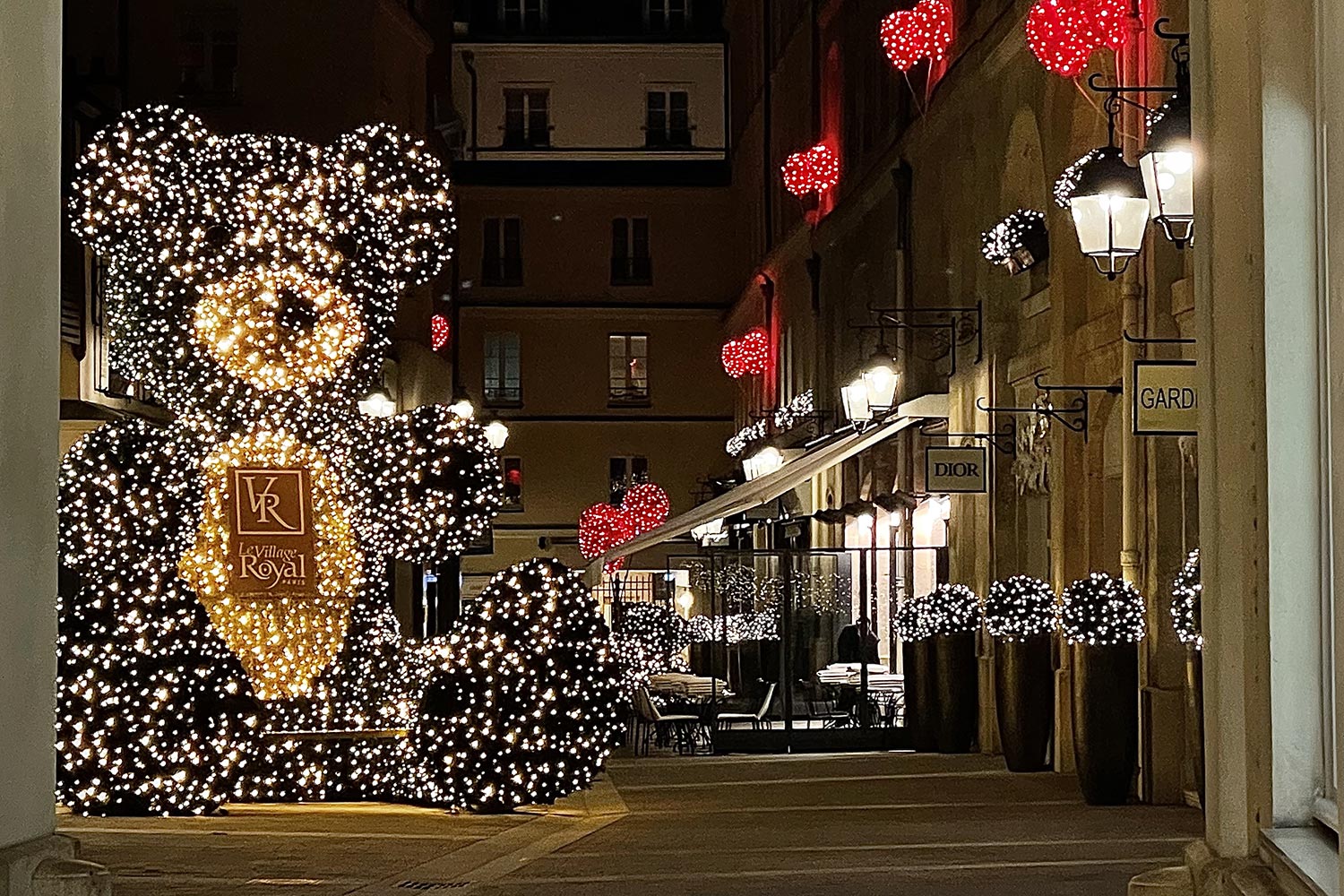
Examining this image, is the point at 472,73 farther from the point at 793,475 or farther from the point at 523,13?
the point at 793,475

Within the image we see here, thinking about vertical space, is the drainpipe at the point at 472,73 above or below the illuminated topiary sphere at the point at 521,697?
above

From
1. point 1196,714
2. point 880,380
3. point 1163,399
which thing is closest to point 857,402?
point 880,380

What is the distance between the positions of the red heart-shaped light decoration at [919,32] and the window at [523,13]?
103 ft

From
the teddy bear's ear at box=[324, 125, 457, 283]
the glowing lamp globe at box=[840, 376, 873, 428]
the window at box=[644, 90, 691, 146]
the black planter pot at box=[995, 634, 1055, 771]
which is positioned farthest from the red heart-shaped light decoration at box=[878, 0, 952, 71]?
the window at box=[644, 90, 691, 146]

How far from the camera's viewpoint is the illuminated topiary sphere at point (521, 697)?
13836mm

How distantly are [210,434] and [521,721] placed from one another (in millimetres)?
3659

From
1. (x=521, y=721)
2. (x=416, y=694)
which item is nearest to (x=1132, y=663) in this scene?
(x=521, y=721)

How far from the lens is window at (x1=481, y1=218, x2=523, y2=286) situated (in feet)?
160

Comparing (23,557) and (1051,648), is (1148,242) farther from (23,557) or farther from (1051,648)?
(23,557)

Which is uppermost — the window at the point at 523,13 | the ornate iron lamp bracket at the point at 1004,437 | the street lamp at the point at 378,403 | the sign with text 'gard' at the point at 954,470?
the window at the point at 523,13

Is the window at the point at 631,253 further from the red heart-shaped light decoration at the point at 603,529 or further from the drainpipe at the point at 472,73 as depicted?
the red heart-shaped light decoration at the point at 603,529

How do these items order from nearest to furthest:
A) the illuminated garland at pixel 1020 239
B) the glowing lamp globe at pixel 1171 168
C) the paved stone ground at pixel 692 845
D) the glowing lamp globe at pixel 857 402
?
the paved stone ground at pixel 692 845 → the glowing lamp globe at pixel 1171 168 → the illuminated garland at pixel 1020 239 → the glowing lamp globe at pixel 857 402

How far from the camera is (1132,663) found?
45.0 ft

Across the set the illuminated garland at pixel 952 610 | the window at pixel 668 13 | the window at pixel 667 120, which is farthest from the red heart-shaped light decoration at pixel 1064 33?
the window at pixel 668 13
